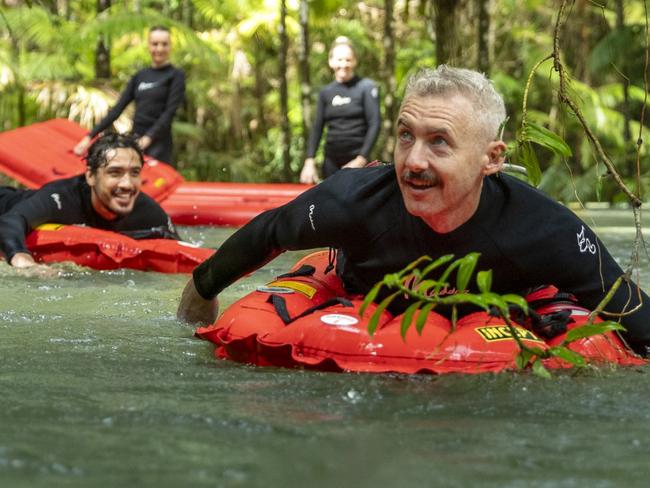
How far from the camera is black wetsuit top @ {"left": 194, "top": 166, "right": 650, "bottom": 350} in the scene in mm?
3645

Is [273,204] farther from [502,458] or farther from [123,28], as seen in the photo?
[502,458]

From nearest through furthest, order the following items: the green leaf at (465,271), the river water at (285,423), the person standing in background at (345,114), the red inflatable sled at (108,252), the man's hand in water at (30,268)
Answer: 1. the river water at (285,423)
2. the green leaf at (465,271)
3. the man's hand in water at (30,268)
4. the red inflatable sled at (108,252)
5. the person standing in background at (345,114)

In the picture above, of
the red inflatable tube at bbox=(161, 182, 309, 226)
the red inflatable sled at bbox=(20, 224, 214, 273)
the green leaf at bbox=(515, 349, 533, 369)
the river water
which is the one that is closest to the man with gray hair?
the river water

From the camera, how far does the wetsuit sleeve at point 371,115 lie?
31.2ft

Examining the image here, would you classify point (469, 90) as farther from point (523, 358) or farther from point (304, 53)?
point (304, 53)

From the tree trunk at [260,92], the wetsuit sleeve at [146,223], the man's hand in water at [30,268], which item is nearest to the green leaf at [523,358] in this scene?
the man's hand in water at [30,268]

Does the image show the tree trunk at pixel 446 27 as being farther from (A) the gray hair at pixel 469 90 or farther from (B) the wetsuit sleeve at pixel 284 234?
(A) the gray hair at pixel 469 90

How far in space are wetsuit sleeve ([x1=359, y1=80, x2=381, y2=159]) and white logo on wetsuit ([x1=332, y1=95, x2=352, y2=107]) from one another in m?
0.15

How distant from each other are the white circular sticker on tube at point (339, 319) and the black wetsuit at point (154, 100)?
656 centimetres

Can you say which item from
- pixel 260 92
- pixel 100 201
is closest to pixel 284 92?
pixel 260 92

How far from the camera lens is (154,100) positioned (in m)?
10.1

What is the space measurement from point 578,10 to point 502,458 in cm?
1582

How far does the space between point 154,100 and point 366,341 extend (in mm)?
6970

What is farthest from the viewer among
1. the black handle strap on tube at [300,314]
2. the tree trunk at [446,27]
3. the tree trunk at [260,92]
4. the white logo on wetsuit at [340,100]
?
the tree trunk at [260,92]
